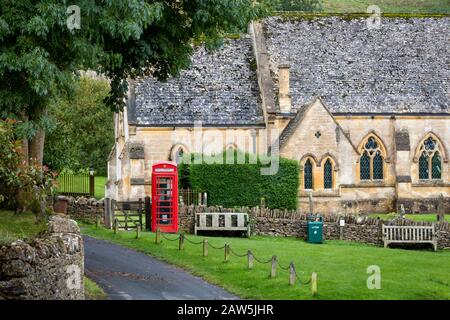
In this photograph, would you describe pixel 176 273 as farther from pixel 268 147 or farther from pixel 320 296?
pixel 268 147

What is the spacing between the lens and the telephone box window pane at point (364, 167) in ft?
196

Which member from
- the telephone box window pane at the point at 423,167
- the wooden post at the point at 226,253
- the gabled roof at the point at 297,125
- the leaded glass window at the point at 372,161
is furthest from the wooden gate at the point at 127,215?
the telephone box window pane at the point at 423,167

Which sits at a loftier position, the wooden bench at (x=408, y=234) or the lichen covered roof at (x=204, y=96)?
the lichen covered roof at (x=204, y=96)

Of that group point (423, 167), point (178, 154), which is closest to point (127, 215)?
point (178, 154)

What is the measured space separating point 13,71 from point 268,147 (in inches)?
1024

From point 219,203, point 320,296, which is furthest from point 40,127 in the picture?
point 219,203

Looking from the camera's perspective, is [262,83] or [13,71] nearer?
[13,71]

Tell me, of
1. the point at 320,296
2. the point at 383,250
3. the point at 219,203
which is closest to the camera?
the point at 320,296

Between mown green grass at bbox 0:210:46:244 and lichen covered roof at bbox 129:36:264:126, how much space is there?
27940mm

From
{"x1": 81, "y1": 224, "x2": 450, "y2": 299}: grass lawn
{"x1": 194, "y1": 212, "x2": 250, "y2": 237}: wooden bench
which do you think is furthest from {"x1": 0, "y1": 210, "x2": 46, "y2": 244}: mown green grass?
{"x1": 194, "y1": 212, "x2": 250, "y2": 237}: wooden bench

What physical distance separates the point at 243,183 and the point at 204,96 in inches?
351

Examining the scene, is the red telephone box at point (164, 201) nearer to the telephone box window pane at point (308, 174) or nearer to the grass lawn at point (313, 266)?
Result: the grass lawn at point (313, 266)

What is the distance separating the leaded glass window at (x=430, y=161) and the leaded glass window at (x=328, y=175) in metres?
6.49

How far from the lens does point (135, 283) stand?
98.9 ft
